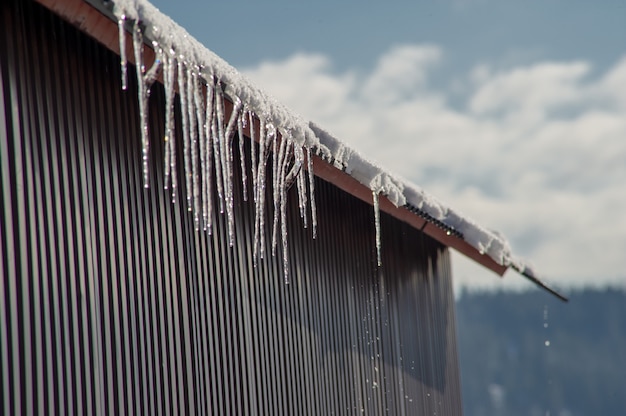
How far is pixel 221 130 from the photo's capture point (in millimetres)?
5539

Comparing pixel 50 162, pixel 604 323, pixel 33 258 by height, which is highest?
pixel 604 323

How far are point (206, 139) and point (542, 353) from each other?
66.7 metres

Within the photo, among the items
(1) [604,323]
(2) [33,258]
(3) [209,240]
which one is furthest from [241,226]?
(1) [604,323]

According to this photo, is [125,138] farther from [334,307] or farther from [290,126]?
[334,307]

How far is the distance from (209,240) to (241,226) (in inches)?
19.0

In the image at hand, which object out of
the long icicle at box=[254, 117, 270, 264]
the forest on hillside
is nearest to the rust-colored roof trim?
the long icicle at box=[254, 117, 270, 264]

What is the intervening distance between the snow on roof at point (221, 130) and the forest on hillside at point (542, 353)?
194ft

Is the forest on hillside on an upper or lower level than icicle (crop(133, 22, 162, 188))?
upper

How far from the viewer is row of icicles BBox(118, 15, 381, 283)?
4879mm

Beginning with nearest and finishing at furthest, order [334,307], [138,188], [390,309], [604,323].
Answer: [138,188], [334,307], [390,309], [604,323]

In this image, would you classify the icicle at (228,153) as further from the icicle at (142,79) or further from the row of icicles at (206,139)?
the icicle at (142,79)

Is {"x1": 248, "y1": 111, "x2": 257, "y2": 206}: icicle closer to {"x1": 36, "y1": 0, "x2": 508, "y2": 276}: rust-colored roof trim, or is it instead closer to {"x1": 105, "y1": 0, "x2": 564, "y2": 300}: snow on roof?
{"x1": 105, "y1": 0, "x2": 564, "y2": 300}: snow on roof

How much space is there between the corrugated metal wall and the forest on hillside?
58904mm

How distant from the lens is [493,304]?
7019 centimetres
